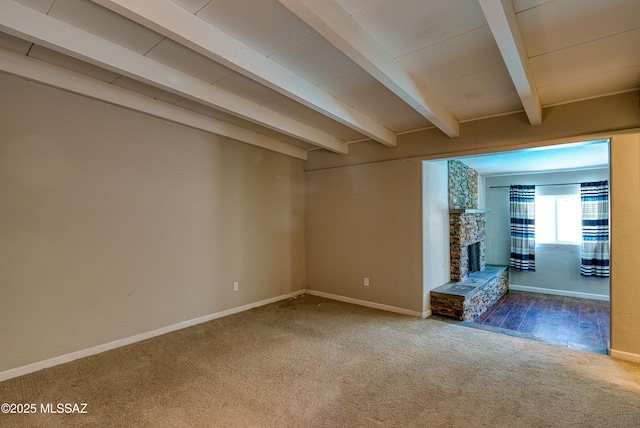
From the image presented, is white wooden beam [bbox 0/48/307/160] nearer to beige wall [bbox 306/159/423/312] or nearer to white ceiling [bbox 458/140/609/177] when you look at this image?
beige wall [bbox 306/159/423/312]

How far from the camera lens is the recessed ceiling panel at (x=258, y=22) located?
1.78 meters

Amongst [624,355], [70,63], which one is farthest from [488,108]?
[70,63]

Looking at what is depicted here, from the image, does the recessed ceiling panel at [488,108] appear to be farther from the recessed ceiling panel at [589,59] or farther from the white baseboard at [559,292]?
the white baseboard at [559,292]

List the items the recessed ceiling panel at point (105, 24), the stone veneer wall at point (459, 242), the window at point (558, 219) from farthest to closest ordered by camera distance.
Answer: the window at point (558, 219), the stone veneer wall at point (459, 242), the recessed ceiling panel at point (105, 24)

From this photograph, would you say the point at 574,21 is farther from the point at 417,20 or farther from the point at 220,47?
the point at 220,47

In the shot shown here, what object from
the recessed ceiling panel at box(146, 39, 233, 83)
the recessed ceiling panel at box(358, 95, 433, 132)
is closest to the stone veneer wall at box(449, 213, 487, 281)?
the recessed ceiling panel at box(358, 95, 433, 132)

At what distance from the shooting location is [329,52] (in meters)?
2.24

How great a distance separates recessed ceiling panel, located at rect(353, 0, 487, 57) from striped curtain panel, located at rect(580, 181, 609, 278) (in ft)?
19.2

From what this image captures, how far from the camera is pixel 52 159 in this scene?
2.63m

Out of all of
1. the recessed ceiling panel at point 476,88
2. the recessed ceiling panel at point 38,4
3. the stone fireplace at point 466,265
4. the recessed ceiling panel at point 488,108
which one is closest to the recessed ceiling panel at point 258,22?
the recessed ceiling panel at point 38,4

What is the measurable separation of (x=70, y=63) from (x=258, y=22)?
1692mm

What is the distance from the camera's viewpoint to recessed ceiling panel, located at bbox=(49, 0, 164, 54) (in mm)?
1814

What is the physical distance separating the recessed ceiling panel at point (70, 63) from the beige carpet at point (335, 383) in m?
2.49

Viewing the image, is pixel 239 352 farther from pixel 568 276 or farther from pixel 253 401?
pixel 568 276
